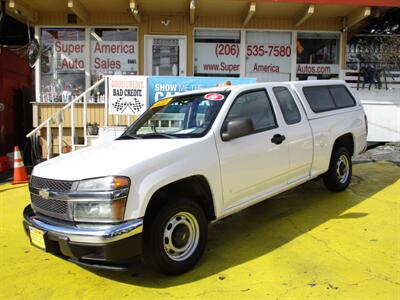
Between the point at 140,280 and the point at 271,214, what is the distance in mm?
2471

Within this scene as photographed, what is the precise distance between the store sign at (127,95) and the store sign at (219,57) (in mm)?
2531

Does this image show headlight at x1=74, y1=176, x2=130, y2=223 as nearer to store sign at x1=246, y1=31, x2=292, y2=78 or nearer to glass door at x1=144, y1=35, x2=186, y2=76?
glass door at x1=144, y1=35, x2=186, y2=76

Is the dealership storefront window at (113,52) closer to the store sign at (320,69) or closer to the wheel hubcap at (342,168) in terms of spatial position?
the store sign at (320,69)

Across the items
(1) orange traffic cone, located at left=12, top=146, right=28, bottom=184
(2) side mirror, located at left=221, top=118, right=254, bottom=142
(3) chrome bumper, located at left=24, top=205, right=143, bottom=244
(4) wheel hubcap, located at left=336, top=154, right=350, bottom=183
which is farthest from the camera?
(1) orange traffic cone, located at left=12, top=146, right=28, bottom=184

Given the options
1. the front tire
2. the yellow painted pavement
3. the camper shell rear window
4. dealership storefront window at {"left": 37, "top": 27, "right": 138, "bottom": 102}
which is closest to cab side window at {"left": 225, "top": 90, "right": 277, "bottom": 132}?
the camper shell rear window

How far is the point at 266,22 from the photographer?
10953 millimetres

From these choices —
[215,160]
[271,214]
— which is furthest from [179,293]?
[271,214]

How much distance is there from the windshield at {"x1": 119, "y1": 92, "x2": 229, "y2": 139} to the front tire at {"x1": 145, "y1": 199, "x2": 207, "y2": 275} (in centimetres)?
82

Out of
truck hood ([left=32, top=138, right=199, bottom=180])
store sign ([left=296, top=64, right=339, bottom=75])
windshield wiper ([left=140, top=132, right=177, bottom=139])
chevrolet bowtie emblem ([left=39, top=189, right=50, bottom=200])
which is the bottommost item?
chevrolet bowtie emblem ([left=39, top=189, right=50, bottom=200])

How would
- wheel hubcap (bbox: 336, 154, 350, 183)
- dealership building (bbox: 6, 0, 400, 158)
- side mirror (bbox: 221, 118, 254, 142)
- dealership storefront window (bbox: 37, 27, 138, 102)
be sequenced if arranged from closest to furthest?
side mirror (bbox: 221, 118, 254, 142), wheel hubcap (bbox: 336, 154, 350, 183), dealership building (bbox: 6, 0, 400, 158), dealership storefront window (bbox: 37, 27, 138, 102)

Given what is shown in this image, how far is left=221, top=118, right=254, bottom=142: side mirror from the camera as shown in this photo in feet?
14.1

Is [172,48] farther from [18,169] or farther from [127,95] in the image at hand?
[18,169]

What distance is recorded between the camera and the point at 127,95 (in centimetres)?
896

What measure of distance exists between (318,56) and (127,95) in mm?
5301
